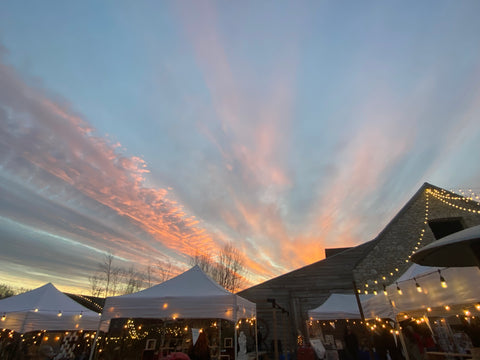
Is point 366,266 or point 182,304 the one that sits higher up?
point 366,266

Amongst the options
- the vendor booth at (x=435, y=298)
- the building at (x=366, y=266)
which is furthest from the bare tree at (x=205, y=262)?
the vendor booth at (x=435, y=298)

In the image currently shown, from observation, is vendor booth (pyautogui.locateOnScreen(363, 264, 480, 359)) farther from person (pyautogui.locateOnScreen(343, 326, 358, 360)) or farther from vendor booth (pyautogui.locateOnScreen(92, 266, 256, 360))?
vendor booth (pyautogui.locateOnScreen(92, 266, 256, 360))

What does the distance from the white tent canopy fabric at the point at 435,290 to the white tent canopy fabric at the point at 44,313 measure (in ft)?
38.4

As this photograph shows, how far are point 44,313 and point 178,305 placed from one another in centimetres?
649

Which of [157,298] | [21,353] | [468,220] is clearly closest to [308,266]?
[468,220]

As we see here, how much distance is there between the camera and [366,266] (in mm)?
13367

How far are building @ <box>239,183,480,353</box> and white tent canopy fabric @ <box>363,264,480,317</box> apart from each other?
7.02m

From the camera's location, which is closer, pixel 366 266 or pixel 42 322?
pixel 42 322

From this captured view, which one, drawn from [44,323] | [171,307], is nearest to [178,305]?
[171,307]

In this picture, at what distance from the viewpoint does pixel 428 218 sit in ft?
42.9

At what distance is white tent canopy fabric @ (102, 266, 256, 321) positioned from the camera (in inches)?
266

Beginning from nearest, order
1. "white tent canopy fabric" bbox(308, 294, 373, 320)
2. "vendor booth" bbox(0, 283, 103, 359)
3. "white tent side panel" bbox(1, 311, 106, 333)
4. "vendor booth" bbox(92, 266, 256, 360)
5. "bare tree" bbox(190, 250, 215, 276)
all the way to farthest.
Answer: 1. "vendor booth" bbox(92, 266, 256, 360)
2. "white tent side panel" bbox(1, 311, 106, 333)
3. "vendor booth" bbox(0, 283, 103, 359)
4. "white tent canopy fabric" bbox(308, 294, 373, 320)
5. "bare tree" bbox(190, 250, 215, 276)

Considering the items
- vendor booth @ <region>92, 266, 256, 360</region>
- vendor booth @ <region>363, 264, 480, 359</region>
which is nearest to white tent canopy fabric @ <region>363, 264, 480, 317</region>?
vendor booth @ <region>363, 264, 480, 359</region>

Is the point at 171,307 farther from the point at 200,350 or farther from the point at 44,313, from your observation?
the point at 44,313
